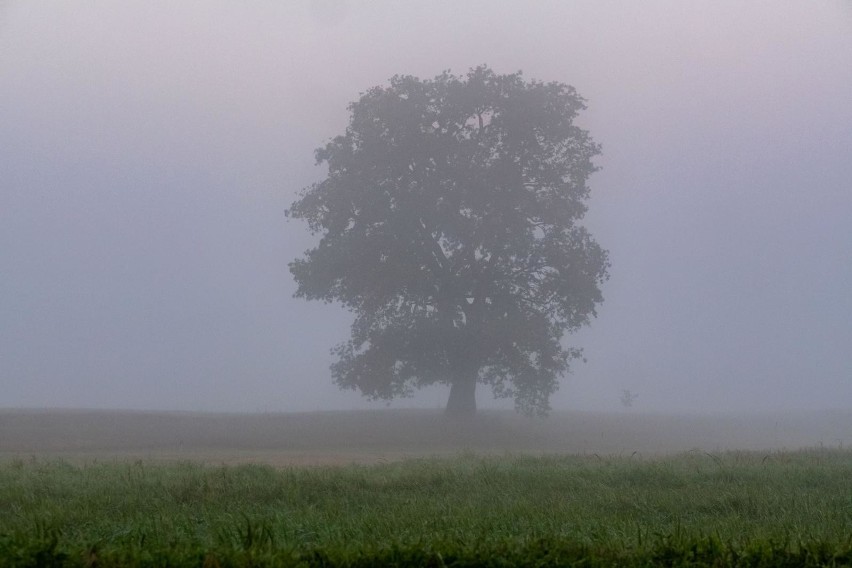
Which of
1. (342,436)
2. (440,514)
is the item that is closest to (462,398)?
(342,436)

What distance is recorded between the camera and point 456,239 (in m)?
32.7

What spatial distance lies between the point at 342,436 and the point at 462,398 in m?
5.07

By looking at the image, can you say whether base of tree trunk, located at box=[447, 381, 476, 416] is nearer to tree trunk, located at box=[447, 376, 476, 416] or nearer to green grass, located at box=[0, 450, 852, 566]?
tree trunk, located at box=[447, 376, 476, 416]

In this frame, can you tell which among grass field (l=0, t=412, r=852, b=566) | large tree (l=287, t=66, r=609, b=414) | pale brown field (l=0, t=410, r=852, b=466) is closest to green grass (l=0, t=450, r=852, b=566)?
grass field (l=0, t=412, r=852, b=566)

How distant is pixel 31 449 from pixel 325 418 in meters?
13.2

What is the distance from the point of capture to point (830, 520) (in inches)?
331

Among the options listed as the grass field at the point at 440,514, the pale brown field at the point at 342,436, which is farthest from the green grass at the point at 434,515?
the pale brown field at the point at 342,436

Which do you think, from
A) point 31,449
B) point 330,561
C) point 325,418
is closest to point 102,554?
point 330,561

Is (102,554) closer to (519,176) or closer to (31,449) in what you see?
(31,449)

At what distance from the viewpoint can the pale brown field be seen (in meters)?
27.0

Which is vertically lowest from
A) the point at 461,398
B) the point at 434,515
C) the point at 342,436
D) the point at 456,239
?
the point at 342,436

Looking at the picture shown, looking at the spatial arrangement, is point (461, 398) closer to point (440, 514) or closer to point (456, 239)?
point (456, 239)

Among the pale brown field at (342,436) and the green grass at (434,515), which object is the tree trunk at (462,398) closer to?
the pale brown field at (342,436)

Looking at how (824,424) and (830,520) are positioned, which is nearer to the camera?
(830,520)
